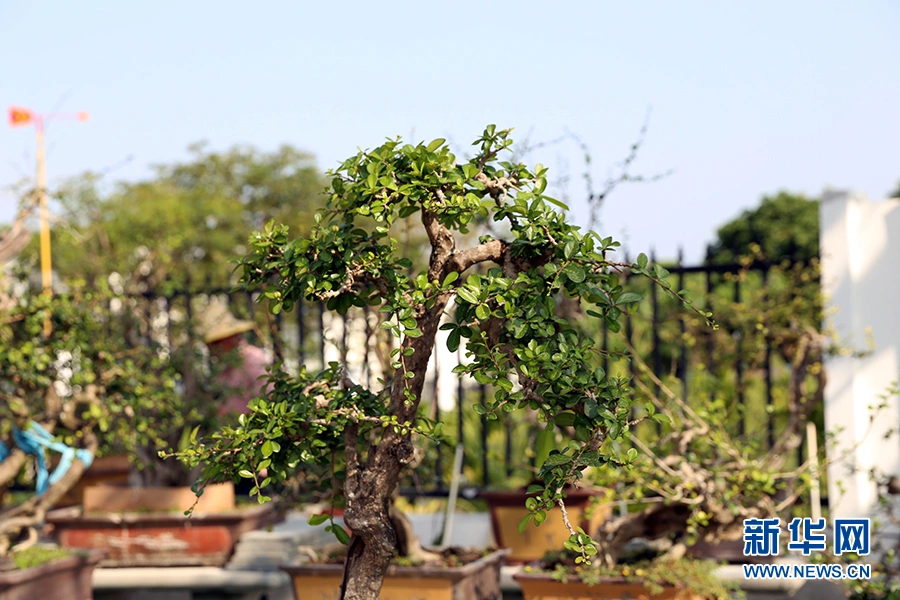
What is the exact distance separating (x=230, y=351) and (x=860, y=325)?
3583 millimetres

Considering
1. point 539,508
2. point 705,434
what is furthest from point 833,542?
point 539,508

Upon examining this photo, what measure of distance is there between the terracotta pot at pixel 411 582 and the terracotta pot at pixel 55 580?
3.86 ft

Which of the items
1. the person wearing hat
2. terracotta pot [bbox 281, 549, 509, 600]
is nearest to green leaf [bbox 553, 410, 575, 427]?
terracotta pot [bbox 281, 549, 509, 600]

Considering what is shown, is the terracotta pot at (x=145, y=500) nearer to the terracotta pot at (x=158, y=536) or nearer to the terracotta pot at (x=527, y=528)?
the terracotta pot at (x=158, y=536)

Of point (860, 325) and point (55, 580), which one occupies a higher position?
point (860, 325)

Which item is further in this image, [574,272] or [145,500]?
[145,500]

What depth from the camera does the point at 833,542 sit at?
13.9 feet

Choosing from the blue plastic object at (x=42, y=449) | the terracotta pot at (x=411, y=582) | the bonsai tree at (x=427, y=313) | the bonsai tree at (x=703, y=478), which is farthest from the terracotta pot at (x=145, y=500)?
the bonsai tree at (x=427, y=313)

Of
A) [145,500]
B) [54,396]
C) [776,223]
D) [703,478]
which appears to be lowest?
[145,500]

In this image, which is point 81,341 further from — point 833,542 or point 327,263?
point 833,542

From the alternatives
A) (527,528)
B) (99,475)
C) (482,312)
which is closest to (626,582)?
(527,528)

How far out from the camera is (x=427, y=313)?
8.46ft

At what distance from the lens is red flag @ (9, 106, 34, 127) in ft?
51.4

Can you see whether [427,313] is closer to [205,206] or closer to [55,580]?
[55,580]
